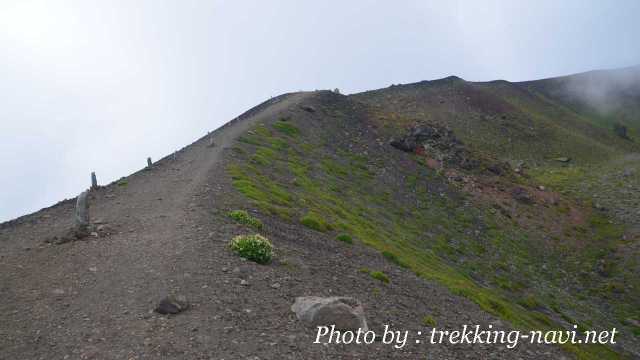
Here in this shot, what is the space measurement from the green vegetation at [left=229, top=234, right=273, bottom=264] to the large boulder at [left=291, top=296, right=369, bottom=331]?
4.49m

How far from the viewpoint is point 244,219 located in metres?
27.2

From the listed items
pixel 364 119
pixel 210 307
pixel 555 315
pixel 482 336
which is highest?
pixel 364 119

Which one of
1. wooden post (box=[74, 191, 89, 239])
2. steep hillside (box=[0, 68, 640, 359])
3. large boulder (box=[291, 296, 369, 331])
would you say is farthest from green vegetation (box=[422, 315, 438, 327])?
wooden post (box=[74, 191, 89, 239])

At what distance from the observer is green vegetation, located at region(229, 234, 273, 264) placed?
73.6 ft

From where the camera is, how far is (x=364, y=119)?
7406cm

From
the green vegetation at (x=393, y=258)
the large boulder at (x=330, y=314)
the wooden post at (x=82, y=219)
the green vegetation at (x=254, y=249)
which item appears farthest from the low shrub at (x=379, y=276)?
the wooden post at (x=82, y=219)

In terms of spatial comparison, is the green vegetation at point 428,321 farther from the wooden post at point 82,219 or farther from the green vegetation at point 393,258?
the wooden post at point 82,219

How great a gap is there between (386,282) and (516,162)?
2698 inches

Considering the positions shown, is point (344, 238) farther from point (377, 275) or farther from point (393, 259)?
point (377, 275)

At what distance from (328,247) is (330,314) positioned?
34.7ft

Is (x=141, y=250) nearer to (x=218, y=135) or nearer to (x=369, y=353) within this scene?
(x=369, y=353)

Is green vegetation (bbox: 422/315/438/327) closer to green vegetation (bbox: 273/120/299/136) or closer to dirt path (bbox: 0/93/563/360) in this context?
dirt path (bbox: 0/93/563/360)

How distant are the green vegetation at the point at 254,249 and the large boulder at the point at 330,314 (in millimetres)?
4486

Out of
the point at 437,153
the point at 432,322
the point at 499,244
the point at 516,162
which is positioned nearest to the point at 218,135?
the point at 437,153
